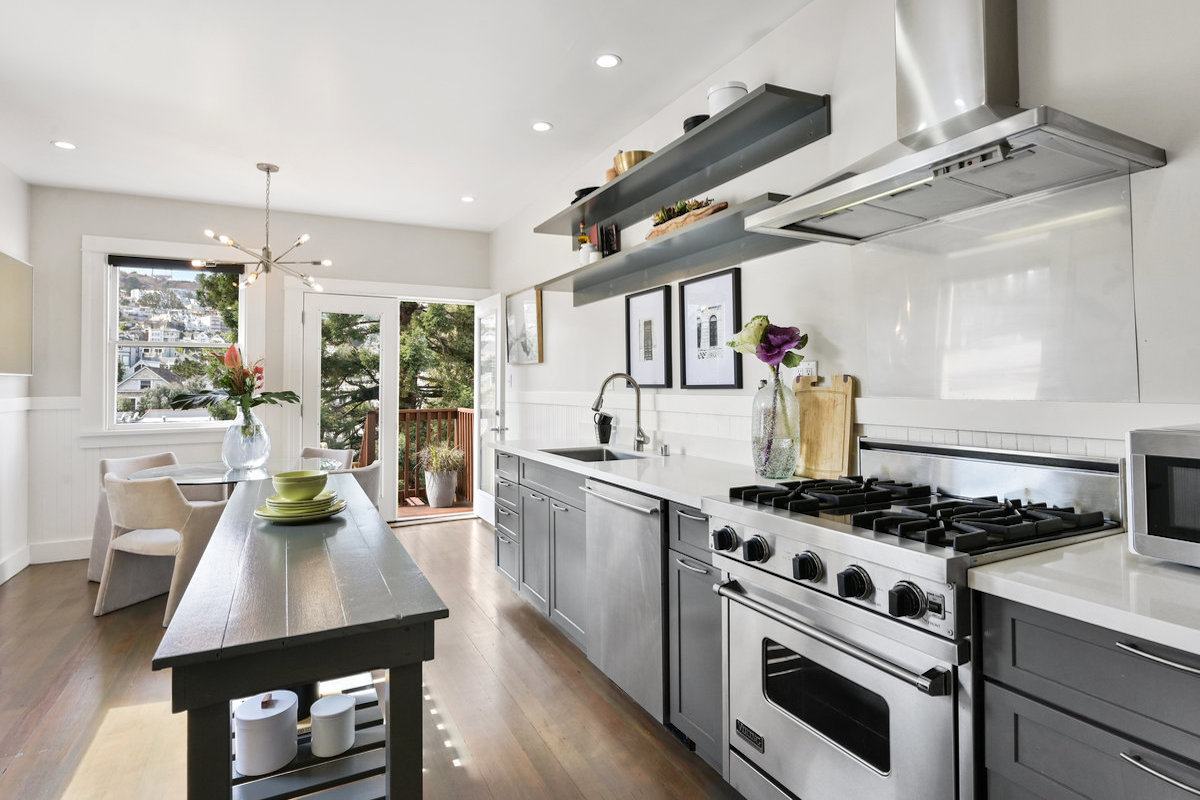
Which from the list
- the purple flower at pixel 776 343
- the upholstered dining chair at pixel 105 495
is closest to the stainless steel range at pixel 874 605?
the purple flower at pixel 776 343

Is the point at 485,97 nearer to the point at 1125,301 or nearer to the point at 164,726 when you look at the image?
the point at 1125,301

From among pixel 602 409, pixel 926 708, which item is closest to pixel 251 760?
pixel 926 708

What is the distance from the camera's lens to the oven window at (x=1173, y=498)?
3.84 ft

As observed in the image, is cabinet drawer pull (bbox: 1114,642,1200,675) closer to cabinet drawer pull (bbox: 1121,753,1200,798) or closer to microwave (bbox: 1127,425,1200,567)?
cabinet drawer pull (bbox: 1121,753,1200,798)

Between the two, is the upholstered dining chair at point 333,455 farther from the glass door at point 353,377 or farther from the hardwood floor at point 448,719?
the hardwood floor at point 448,719

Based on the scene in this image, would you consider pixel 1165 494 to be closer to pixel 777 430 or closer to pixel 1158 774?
pixel 1158 774

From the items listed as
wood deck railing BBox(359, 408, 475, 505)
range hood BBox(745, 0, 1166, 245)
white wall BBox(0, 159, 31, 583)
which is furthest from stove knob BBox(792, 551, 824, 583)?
wood deck railing BBox(359, 408, 475, 505)

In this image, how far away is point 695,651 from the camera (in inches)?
81.0

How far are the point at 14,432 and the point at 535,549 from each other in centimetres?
378

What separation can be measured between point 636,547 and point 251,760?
131cm

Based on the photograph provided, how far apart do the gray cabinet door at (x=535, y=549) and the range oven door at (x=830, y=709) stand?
150 centimetres

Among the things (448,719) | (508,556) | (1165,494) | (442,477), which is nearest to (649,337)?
(508,556)

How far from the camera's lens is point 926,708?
4.22 ft

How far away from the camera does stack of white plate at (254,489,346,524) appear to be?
75.5 inches
